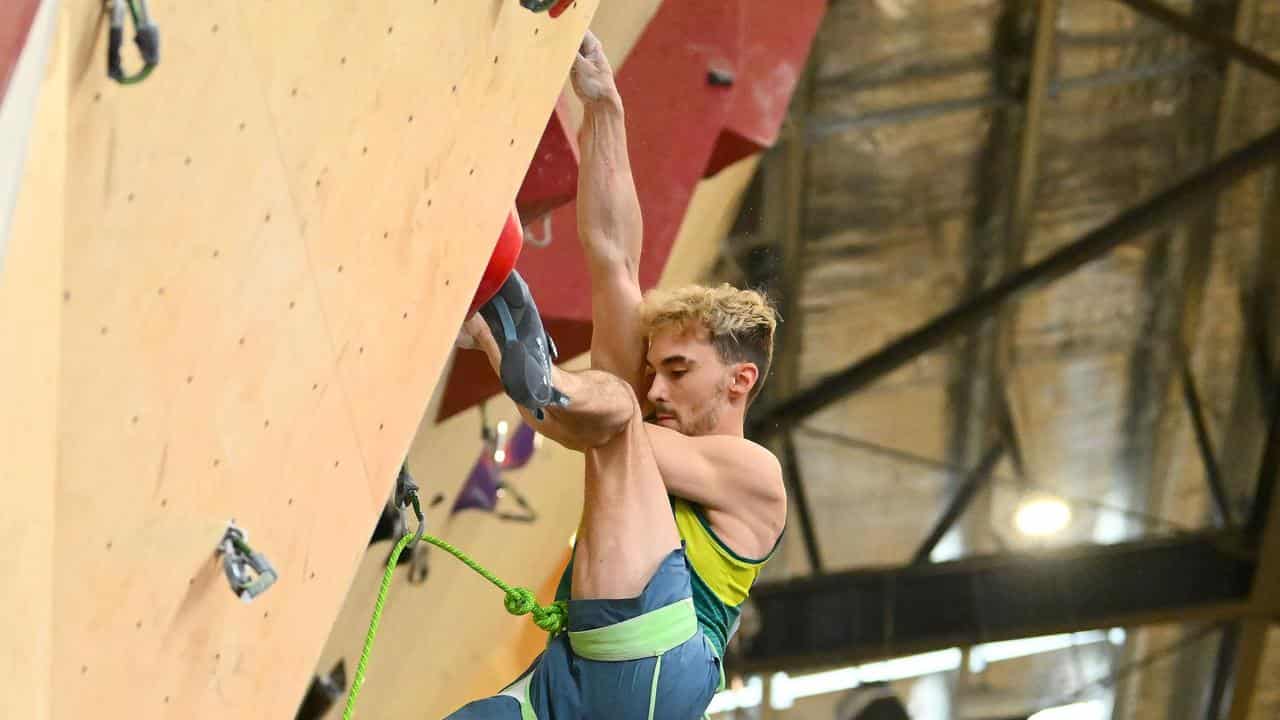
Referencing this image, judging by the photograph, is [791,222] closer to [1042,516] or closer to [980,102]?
[980,102]

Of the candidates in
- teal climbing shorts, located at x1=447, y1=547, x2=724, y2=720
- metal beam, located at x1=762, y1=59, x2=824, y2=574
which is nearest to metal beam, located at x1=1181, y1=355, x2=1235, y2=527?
metal beam, located at x1=762, y1=59, x2=824, y2=574

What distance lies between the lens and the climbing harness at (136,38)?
1322 mm

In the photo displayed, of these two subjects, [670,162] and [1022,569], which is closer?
[670,162]

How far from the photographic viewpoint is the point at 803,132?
9.11m

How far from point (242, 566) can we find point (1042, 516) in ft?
27.4

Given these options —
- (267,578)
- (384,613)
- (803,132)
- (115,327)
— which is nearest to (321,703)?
(384,613)

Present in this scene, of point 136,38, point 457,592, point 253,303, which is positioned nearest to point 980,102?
point 457,592

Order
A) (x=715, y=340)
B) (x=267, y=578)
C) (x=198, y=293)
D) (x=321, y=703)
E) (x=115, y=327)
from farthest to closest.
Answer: (x=321, y=703) → (x=715, y=340) → (x=267, y=578) → (x=198, y=293) → (x=115, y=327)

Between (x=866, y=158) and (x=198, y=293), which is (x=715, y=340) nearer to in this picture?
(x=198, y=293)

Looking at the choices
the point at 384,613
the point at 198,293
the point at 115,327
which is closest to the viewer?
the point at 115,327

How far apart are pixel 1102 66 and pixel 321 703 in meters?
6.69

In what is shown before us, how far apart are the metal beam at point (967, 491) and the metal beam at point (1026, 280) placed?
2.51 ft

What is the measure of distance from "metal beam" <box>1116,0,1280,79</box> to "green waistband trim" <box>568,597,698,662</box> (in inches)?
283

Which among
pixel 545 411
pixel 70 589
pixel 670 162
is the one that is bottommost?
pixel 70 589
